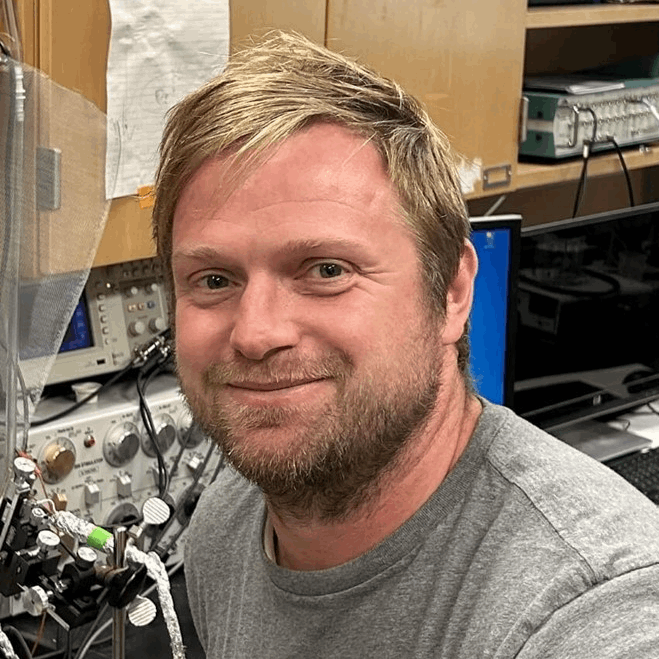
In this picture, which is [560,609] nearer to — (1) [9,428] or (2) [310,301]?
(2) [310,301]

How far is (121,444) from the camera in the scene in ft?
5.89

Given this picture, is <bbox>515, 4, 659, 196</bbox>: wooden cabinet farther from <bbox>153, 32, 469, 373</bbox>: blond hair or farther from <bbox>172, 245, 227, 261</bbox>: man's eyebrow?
<bbox>172, 245, 227, 261</bbox>: man's eyebrow

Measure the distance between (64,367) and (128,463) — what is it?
0.17 meters

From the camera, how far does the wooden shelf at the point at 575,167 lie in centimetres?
228

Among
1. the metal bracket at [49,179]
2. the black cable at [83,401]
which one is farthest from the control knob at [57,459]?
the metal bracket at [49,179]

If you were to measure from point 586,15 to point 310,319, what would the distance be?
1.51 metres

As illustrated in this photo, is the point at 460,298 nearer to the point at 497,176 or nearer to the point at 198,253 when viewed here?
the point at 198,253

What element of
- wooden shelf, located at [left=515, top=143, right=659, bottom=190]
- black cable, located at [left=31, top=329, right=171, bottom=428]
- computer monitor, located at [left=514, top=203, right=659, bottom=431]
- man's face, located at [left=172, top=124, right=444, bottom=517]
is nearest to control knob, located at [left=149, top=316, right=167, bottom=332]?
black cable, located at [left=31, top=329, right=171, bottom=428]

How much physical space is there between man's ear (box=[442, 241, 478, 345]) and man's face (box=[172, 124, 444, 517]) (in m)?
0.05

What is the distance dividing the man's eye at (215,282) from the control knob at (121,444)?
2.57 ft

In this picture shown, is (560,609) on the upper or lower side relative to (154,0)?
lower

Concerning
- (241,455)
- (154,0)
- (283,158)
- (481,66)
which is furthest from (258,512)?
(481,66)

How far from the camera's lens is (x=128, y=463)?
71.9 inches

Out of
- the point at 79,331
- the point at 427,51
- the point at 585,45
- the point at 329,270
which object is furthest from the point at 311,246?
the point at 585,45
